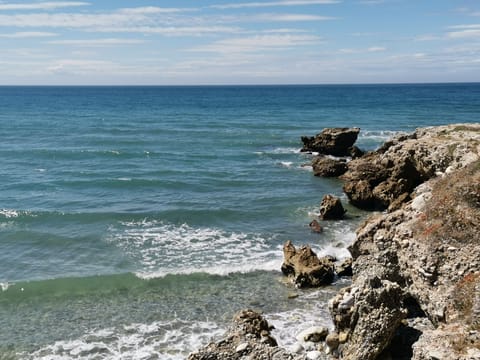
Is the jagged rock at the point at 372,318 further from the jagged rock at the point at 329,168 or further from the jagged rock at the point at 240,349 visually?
the jagged rock at the point at 329,168

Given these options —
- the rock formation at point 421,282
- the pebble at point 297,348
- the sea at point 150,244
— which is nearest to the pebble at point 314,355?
the pebble at point 297,348

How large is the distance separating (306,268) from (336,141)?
30.9m

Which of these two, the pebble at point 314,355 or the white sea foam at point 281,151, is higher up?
the white sea foam at point 281,151

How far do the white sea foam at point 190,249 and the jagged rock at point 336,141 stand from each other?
24958mm

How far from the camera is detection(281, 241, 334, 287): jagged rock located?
65.9ft

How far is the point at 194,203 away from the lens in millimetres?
33531

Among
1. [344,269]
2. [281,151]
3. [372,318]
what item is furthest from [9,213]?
[281,151]

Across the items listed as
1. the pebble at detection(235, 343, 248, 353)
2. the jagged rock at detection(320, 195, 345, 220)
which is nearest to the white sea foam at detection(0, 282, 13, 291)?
the pebble at detection(235, 343, 248, 353)

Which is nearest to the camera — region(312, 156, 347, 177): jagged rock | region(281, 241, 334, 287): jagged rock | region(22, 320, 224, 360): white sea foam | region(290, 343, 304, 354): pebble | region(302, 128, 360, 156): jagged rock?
region(290, 343, 304, 354): pebble

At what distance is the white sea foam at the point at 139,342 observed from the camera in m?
15.8

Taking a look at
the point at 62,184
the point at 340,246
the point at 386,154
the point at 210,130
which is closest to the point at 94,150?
the point at 62,184

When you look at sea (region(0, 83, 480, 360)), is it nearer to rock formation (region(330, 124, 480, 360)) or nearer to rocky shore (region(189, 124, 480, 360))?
rocky shore (region(189, 124, 480, 360))

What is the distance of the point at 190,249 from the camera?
25.2m

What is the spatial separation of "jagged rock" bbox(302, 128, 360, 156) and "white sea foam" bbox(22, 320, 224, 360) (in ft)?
115
